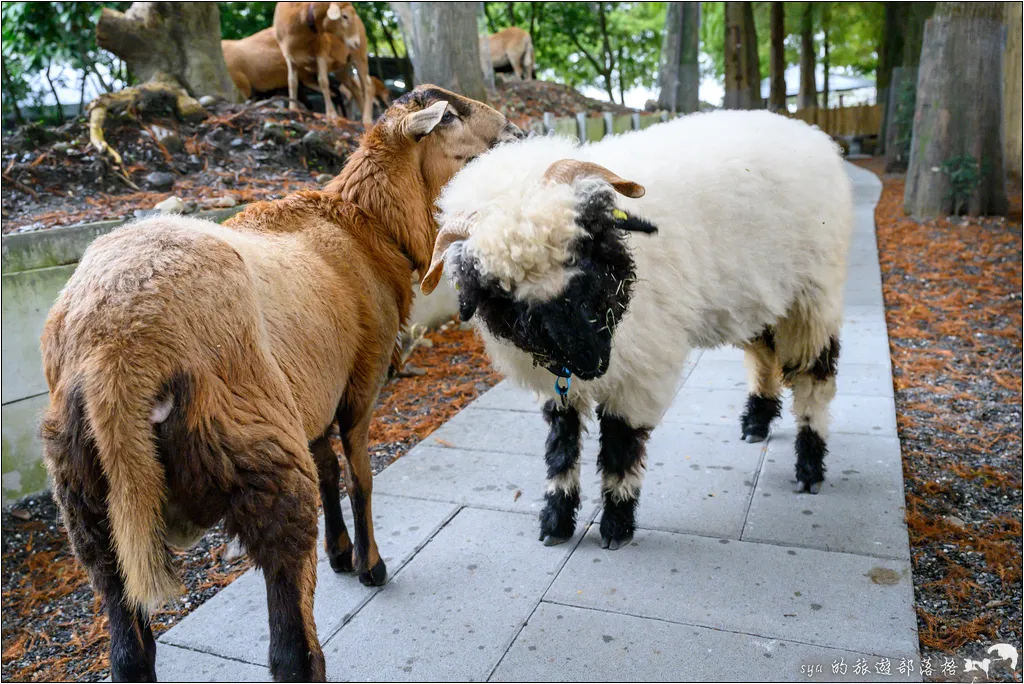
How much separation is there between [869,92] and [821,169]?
42.2 m

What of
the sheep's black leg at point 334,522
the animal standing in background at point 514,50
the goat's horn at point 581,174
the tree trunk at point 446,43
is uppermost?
the animal standing in background at point 514,50

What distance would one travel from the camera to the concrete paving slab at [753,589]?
128 inches

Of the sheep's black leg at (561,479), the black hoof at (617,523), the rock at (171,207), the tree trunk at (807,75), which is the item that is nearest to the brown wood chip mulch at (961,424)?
the black hoof at (617,523)

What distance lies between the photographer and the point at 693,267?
380 centimetres

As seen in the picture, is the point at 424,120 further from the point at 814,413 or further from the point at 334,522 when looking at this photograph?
the point at 814,413

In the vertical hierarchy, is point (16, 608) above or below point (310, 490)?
below

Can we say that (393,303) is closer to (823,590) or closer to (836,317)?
(823,590)

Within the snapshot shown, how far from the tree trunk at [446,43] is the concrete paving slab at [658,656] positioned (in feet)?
20.7

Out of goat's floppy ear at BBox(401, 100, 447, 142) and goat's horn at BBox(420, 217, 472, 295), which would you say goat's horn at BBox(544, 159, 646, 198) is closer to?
goat's horn at BBox(420, 217, 472, 295)

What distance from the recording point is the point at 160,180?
6.75 meters

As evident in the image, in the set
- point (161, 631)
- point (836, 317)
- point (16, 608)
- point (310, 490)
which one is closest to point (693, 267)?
point (836, 317)

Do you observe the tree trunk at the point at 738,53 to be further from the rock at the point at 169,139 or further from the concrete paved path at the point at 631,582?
the concrete paved path at the point at 631,582

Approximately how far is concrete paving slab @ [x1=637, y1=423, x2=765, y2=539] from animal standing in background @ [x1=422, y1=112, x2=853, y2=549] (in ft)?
1.14

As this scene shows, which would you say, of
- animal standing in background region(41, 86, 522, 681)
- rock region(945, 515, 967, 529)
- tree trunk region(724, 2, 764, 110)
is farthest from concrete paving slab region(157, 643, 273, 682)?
tree trunk region(724, 2, 764, 110)
